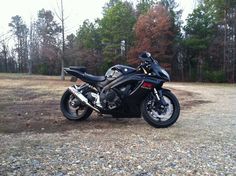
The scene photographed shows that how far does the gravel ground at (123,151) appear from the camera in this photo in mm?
3524

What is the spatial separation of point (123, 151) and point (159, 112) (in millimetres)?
1841

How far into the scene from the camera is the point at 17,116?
→ 7.02m

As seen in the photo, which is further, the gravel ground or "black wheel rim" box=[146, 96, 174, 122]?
"black wheel rim" box=[146, 96, 174, 122]

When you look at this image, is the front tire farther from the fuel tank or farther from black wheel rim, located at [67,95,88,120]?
black wheel rim, located at [67,95,88,120]

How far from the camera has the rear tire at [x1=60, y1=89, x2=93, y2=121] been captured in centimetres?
663

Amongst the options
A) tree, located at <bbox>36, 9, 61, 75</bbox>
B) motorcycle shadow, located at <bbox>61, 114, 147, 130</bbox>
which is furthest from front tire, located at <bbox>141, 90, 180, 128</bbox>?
tree, located at <bbox>36, 9, 61, 75</bbox>

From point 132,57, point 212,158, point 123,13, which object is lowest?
point 212,158

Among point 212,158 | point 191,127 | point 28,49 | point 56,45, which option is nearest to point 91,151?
point 212,158

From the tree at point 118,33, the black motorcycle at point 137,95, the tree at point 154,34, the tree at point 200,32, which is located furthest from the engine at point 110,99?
the tree at point 118,33

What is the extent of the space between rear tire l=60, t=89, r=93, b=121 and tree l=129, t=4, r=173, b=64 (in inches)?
1201

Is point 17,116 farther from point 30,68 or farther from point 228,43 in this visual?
point 30,68

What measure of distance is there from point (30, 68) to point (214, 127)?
1835 inches

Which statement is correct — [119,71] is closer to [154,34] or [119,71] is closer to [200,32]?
[154,34]

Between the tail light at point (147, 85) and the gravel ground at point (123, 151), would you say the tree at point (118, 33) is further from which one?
the gravel ground at point (123, 151)
